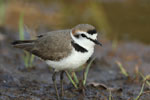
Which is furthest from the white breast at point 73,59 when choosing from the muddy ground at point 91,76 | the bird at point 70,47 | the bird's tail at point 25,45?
the bird's tail at point 25,45

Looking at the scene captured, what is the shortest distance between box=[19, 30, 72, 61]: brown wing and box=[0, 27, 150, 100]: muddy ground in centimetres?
70

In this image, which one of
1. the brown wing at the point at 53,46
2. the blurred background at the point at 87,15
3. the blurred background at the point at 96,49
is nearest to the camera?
the brown wing at the point at 53,46

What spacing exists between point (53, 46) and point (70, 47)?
37 centimetres

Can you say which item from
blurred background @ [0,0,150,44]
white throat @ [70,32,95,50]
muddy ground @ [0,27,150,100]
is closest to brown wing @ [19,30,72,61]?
white throat @ [70,32,95,50]

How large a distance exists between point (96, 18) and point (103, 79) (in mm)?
4475

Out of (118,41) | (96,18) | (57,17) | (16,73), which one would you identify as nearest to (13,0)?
(57,17)

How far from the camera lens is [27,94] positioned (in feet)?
16.8

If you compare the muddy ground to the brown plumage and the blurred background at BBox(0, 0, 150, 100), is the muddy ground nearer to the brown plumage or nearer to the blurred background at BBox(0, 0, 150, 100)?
the blurred background at BBox(0, 0, 150, 100)

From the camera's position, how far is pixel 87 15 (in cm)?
1113

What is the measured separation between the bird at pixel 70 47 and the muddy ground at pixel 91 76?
0.52 m

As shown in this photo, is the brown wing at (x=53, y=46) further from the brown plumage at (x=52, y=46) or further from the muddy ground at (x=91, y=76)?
the muddy ground at (x=91, y=76)

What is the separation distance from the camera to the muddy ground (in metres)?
5.29

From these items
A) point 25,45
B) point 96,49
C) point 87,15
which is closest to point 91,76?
point 25,45

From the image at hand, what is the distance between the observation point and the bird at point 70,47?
4.75 m
